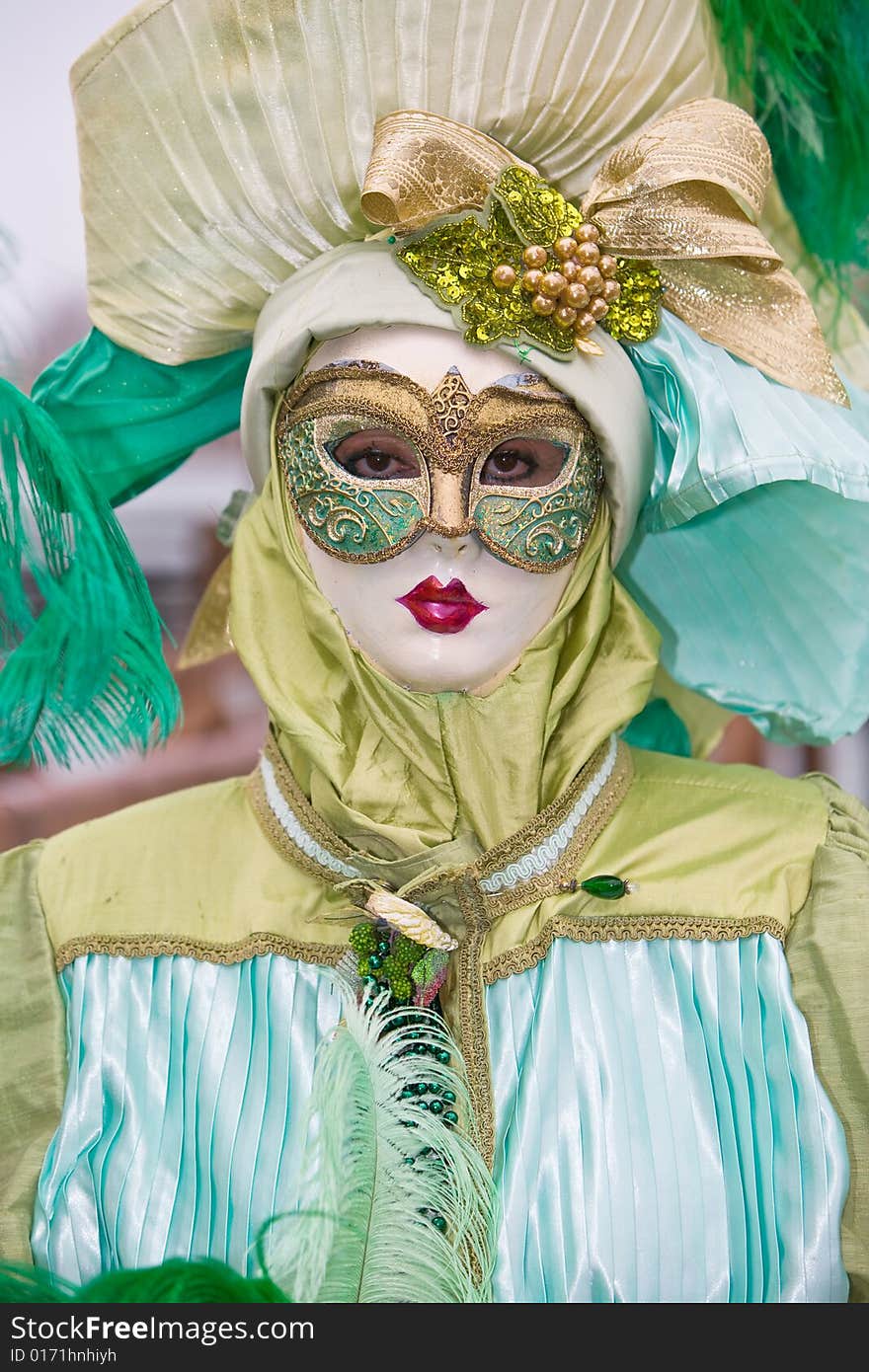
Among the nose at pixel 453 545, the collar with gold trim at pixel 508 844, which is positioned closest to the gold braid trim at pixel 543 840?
the collar with gold trim at pixel 508 844

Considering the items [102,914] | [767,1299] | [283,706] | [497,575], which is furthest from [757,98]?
[767,1299]

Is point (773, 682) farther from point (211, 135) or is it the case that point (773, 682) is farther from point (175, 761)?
point (175, 761)

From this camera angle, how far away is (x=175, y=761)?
3115 millimetres

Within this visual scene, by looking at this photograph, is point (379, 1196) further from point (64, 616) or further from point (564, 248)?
point (564, 248)

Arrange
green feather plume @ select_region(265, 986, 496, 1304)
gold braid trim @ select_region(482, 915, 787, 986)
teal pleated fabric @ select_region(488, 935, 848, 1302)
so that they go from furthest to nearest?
gold braid trim @ select_region(482, 915, 787, 986) < teal pleated fabric @ select_region(488, 935, 848, 1302) < green feather plume @ select_region(265, 986, 496, 1304)

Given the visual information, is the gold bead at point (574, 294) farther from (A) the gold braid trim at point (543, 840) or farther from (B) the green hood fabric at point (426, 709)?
(A) the gold braid trim at point (543, 840)

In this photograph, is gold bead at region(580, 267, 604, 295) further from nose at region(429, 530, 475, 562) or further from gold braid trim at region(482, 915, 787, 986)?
gold braid trim at region(482, 915, 787, 986)

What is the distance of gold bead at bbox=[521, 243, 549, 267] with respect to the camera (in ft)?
4.70

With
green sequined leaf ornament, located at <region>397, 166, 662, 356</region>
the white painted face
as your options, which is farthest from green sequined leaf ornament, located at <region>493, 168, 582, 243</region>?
the white painted face

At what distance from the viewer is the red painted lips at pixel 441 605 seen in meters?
1.43

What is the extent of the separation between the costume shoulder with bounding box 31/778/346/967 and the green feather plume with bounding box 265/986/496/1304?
18cm

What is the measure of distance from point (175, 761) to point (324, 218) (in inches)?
69.3

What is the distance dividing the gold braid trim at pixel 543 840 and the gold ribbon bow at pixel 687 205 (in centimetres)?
46

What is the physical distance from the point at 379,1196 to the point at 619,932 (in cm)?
36
